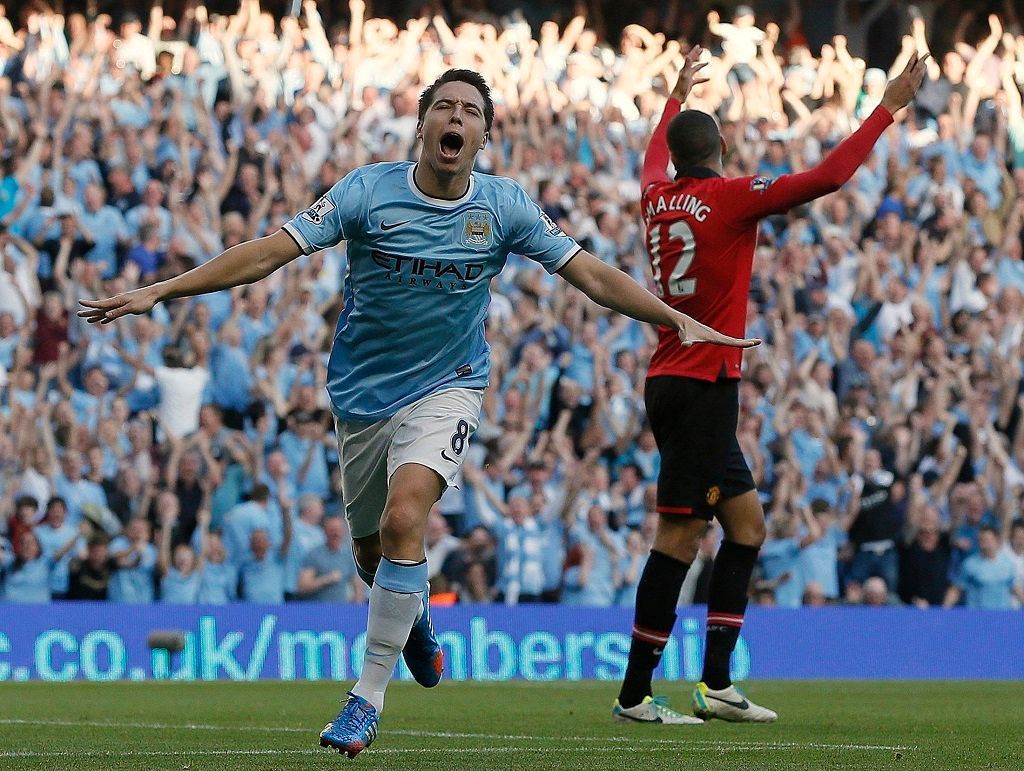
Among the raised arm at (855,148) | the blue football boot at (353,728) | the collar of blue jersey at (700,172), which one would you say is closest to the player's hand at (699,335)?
the raised arm at (855,148)

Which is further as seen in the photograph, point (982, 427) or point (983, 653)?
point (982, 427)

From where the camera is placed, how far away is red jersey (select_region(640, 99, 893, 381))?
9031 mm

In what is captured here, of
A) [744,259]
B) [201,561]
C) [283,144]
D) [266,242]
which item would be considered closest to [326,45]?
[283,144]

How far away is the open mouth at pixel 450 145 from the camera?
7.37m

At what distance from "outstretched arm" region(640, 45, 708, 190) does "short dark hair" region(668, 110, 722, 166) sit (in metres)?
0.18

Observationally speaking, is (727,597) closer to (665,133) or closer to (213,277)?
(665,133)

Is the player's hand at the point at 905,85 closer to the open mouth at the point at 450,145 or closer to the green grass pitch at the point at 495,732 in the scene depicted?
the open mouth at the point at 450,145

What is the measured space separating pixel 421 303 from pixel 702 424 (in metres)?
2.01

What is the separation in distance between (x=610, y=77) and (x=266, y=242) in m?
16.8

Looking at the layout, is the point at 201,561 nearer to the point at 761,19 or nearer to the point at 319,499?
the point at 319,499

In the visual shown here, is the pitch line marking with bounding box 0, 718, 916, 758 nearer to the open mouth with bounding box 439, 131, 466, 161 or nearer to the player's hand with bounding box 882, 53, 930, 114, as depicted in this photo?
the open mouth with bounding box 439, 131, 466, 161

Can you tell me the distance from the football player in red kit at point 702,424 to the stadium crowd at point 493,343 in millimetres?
5430

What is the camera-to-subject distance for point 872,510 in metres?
18.4

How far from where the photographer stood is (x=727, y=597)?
916 centimetres
